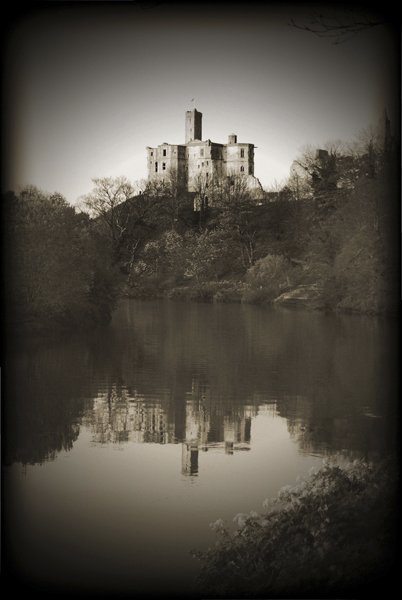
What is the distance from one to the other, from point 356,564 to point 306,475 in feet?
2.21

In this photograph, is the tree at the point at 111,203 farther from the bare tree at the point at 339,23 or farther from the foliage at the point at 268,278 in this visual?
the bare tree at the point at 339,23

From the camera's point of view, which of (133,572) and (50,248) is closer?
(133,572)

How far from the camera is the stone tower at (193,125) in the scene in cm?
597

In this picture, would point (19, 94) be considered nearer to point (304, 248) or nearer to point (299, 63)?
point (299, 63)

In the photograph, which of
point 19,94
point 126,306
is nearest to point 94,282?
point 126,306

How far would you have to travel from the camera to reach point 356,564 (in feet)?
17.1

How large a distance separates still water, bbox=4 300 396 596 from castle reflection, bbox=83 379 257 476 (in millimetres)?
11

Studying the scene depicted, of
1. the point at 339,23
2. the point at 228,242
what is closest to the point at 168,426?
the point at 228,242

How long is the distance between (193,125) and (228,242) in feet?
3.31

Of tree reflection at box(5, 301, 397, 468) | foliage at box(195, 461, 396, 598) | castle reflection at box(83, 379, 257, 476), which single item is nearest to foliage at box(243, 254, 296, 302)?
tree reflection at box(5, 301, 397, 468)

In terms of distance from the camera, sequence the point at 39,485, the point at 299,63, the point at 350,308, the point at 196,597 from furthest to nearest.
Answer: the point at 350,308 < the point at 299,63 < the point at 39,485 < the point at 196,597

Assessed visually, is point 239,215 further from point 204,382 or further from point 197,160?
point 204,382

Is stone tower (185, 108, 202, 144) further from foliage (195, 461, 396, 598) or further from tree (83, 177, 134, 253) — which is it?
foliage (195, 461, 396, 598)

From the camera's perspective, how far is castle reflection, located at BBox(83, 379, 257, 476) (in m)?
5.68
